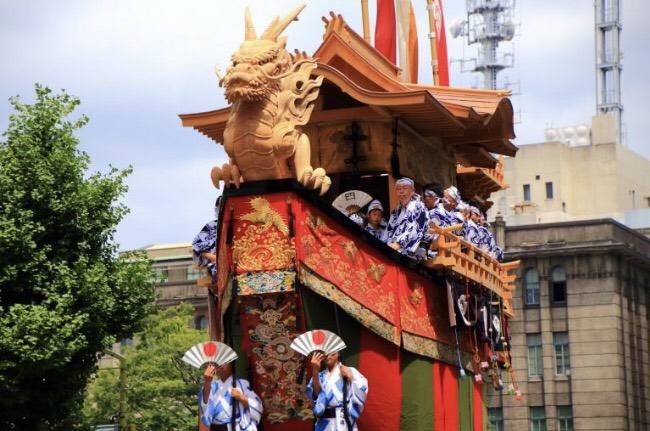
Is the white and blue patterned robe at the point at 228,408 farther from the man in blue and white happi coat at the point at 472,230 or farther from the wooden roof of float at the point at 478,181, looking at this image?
the wooden roof of float at the point at 478,181

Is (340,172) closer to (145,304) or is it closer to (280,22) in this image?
(280,22)

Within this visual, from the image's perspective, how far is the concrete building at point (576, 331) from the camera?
6725cm

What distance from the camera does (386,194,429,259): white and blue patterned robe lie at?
18609mm

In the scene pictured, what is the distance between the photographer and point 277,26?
17.7 m

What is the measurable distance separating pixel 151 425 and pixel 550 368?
80.3 feet

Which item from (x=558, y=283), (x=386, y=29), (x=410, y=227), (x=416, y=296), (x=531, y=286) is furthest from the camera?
(x=531, y=286)

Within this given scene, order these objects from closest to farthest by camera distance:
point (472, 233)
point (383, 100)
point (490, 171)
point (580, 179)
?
point (383, 100)
point (472, 233)
point (490, 171)
point (580, 179)

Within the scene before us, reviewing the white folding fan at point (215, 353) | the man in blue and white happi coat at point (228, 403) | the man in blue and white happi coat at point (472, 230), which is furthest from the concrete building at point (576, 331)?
the white folding fan at point (215, 353)

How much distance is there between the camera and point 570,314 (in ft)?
224

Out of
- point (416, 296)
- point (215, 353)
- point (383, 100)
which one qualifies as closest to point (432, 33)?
point (383, 100)

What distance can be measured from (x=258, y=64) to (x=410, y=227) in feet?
9.19

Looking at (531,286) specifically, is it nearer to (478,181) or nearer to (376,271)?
(478,181)

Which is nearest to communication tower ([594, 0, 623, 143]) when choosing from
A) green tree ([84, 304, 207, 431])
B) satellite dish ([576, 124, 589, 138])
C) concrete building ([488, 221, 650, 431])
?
satellite dish ([576, 124, 589, 138])

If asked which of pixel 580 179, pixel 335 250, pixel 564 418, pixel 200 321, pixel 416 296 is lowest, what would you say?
pixel 416 296
